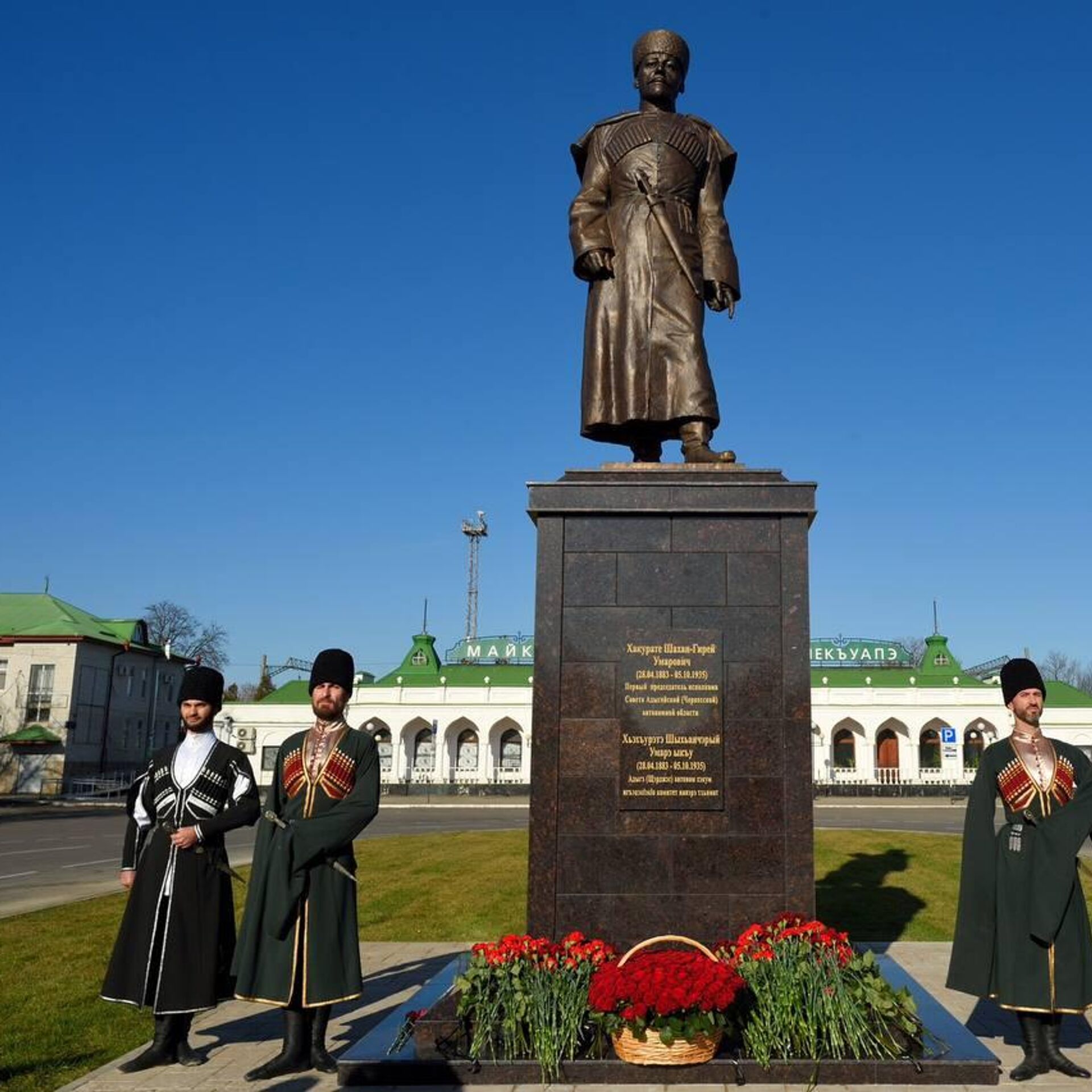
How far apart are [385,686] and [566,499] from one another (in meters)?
44.3

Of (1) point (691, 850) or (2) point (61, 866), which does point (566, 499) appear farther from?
(2) point (61, 866)

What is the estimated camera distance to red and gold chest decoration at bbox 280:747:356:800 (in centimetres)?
652

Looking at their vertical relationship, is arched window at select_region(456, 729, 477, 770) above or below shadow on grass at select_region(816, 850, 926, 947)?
above

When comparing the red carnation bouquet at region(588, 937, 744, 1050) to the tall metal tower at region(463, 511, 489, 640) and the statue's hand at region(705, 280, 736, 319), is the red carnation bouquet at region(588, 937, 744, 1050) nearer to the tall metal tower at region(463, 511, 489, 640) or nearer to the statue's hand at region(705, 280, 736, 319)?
the statue's hand at region(705, 280, 736, 319)

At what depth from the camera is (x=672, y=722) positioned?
23.2 feet

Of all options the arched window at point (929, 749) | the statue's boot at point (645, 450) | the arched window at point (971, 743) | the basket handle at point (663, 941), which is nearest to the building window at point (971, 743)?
the arched window at point (971, 743)

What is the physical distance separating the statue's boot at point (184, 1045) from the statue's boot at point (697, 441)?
5064 millimetres

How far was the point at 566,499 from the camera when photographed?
24.7 feet

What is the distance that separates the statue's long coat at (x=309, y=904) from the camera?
6160 mm

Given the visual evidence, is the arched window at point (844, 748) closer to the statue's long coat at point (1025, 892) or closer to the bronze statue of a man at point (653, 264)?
the bronze statue of a man at point (653, 264)

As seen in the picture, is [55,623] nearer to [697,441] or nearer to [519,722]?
[519,722]

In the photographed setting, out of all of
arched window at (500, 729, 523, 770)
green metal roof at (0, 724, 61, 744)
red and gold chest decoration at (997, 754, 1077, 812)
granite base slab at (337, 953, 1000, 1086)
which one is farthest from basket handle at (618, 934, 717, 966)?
green metal roof at (0, 724, 61, 744)

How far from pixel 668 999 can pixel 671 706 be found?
7.28ft

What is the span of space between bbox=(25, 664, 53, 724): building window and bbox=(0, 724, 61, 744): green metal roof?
130 cm
